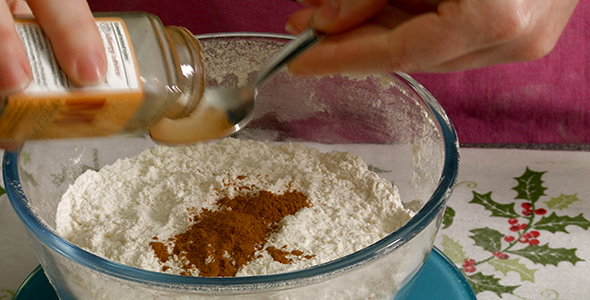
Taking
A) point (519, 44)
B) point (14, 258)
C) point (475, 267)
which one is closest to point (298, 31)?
point (519, 44)

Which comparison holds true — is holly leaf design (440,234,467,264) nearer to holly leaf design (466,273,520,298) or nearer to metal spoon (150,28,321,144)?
holly leaf design (466,273,520,298)

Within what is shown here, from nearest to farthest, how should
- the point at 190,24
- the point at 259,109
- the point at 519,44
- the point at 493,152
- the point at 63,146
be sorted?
the point at 519,44 < the point at 63,146 < the point at 259,109 < the point at 493,152 < the point at 190,24

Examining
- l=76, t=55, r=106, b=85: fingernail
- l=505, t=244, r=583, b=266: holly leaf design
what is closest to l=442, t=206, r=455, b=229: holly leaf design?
l=505, t=244, r=583, b=266: holly leaf design

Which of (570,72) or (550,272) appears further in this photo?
(570,72)

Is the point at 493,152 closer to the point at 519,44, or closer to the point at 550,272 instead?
the point at 550,272

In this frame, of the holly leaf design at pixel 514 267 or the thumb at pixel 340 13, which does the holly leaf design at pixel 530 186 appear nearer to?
the holly leaf design at pixel 514 267
